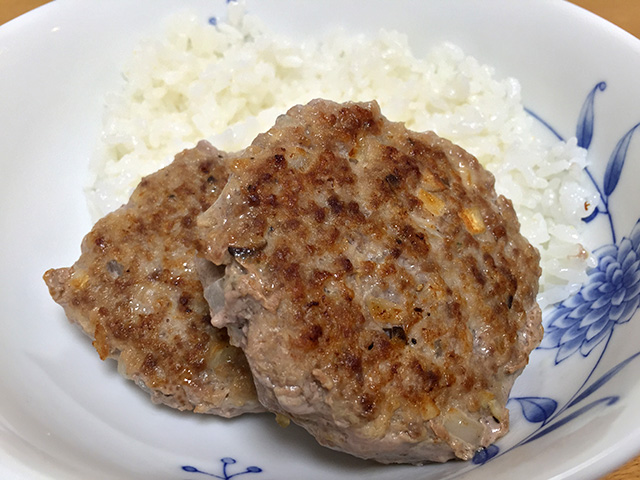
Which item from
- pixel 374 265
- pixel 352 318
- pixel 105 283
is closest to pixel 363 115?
pixel 374 265

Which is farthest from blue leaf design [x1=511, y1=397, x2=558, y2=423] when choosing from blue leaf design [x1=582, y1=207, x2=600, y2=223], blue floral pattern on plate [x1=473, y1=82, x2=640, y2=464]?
blue leaf design [x1=582, y1=207, x2=600, y2=223]

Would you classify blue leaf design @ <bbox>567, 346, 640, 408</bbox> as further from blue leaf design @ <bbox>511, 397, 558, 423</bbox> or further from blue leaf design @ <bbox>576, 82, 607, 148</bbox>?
blue leaf design @ <bbox>576, 82, 607, 148</bbox>

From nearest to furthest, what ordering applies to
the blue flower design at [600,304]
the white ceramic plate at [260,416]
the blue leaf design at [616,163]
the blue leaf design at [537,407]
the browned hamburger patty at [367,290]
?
the browned hamburger patty at [367,290], the white ceramic plate at [260,416], the blue leaf design at [537,407], the blue flower design at [600,304], the blue leaf design at [616,163]

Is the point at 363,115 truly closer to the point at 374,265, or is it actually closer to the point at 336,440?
the point at 374,265

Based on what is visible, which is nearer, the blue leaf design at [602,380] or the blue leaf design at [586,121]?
the blue leaf design at [602,380]

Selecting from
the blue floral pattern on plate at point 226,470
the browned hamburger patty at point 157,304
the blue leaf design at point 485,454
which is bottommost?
the blue floral pattern on plate at point 226,470

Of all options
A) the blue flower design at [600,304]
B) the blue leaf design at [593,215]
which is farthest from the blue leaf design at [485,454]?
the blue leaf design at [593,215]

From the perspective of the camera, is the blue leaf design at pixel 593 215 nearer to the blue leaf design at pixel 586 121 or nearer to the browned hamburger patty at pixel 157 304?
the blue leaf design at pixel 586 121
